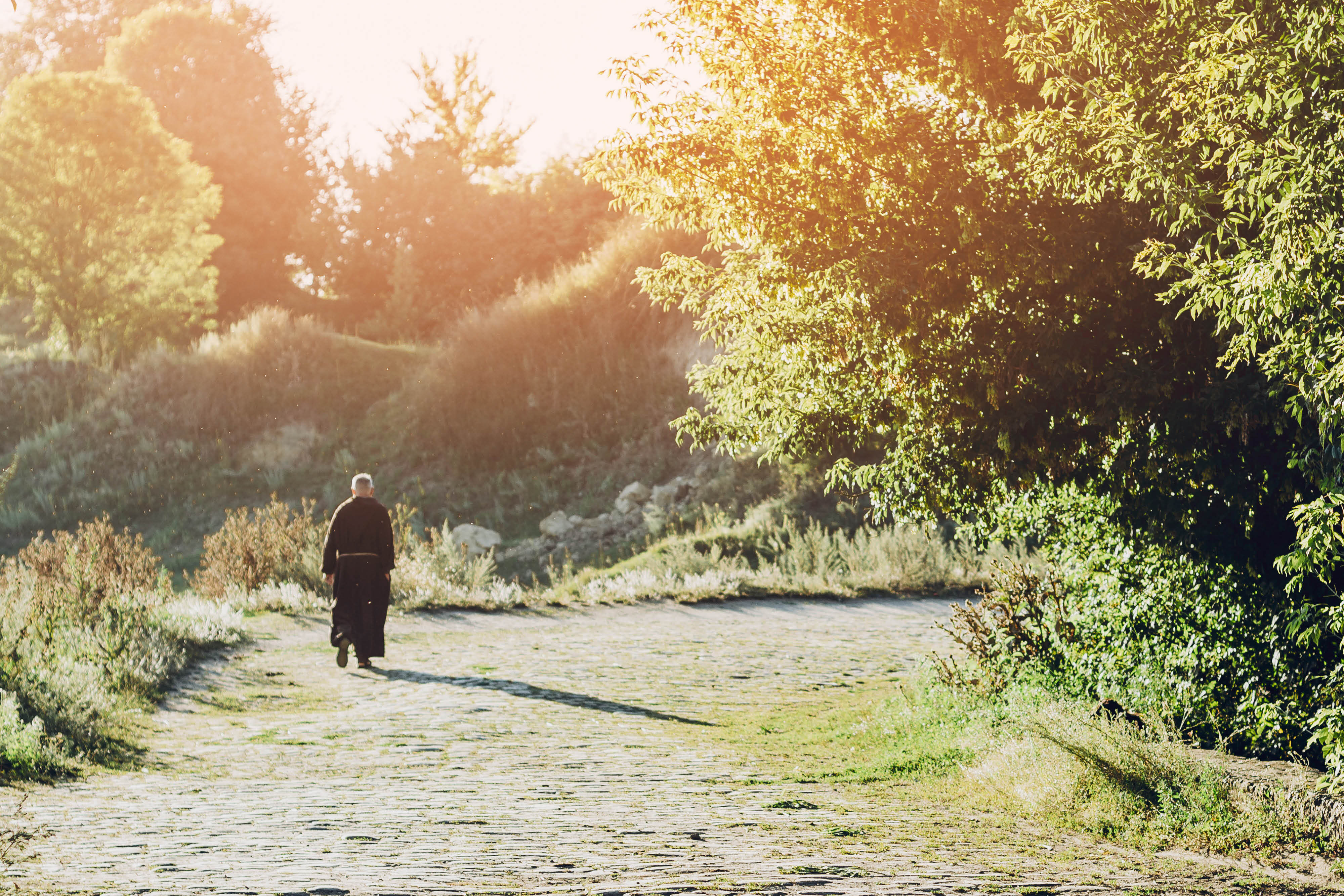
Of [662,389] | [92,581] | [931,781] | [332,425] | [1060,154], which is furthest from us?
[332,425]

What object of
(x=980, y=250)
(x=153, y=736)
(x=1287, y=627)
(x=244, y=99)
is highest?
(x=244, y=99)

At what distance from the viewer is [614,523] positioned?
27.1m

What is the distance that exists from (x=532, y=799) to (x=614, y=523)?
2049 cm

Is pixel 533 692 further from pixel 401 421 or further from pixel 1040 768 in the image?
pixel 401 421

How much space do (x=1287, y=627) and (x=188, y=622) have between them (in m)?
10.9

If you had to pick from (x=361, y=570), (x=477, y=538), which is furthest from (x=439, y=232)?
(x=361, y=570)

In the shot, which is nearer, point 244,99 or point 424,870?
point 424,870

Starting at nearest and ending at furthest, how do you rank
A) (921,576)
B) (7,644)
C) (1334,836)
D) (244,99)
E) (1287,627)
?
(1334,836), (1287,627), (7,644), (921,576), (244,99)

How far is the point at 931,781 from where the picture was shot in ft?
24.5

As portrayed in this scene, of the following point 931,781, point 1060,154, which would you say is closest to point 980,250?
point 1060,154

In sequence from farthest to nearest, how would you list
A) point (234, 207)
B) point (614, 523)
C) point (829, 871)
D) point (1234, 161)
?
point (234, 207) < point (614, 523) < point (1234, 161) < point (829, 871)

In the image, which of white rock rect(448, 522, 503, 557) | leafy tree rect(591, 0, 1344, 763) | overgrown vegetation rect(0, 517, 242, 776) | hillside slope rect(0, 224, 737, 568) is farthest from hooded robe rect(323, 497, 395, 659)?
hillside slope rect(0, 224, 737, 568)

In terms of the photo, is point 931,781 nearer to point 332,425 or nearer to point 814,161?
point 814,161

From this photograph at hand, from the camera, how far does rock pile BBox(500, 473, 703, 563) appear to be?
26141mm
